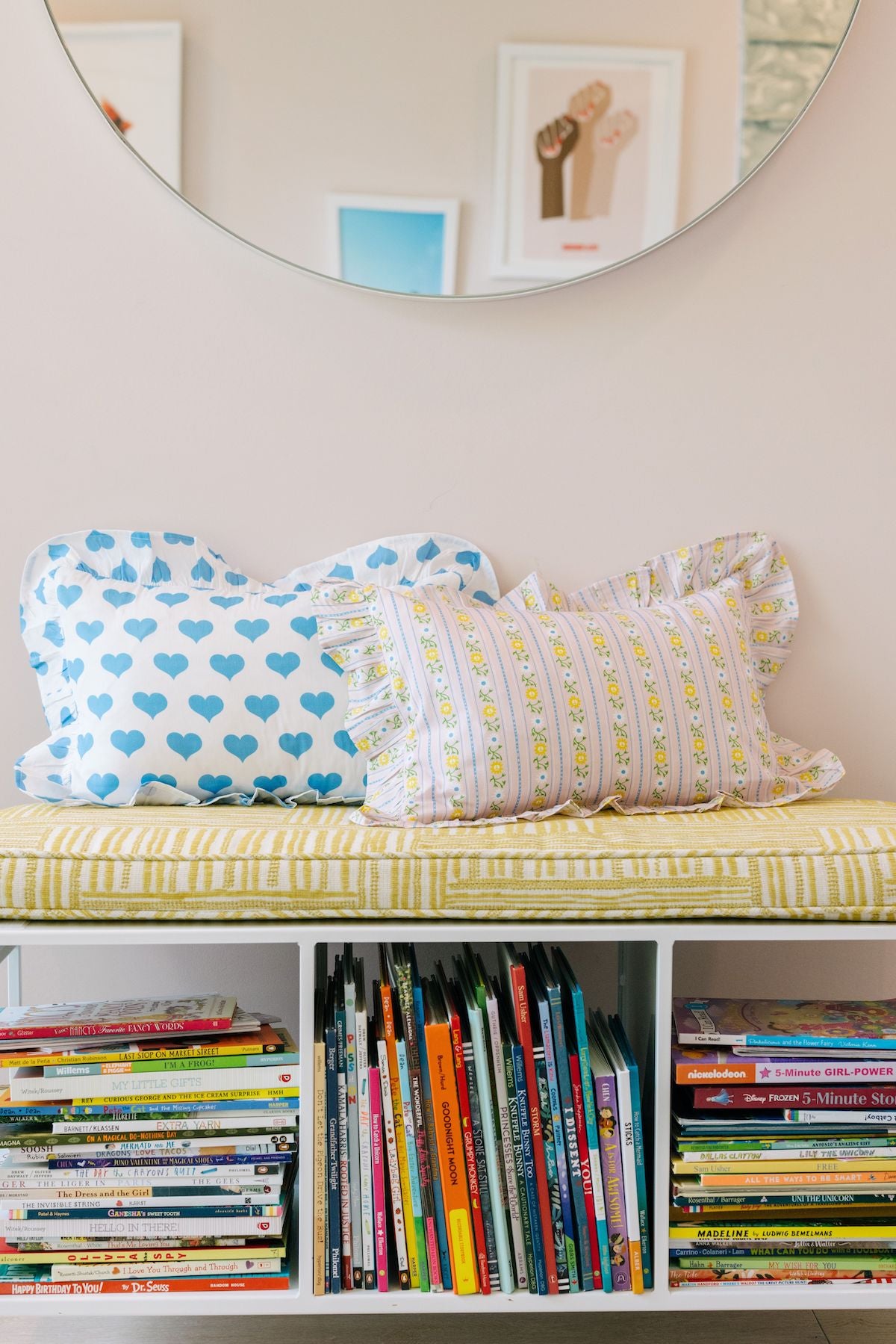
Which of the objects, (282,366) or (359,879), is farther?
(282,366)

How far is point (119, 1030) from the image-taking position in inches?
40.6

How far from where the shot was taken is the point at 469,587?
1.47 meters

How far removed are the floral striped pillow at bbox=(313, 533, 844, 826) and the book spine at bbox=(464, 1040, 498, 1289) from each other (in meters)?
0.25

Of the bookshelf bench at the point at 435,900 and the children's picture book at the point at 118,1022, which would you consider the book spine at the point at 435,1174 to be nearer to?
the bookshelf bench at the point at 435,900

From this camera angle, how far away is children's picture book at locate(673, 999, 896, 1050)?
1.04 meters

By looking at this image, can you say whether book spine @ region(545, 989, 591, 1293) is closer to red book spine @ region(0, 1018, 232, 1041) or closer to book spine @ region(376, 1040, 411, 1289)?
book spine @ region(376, 1040, 411, 1289)

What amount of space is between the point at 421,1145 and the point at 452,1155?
0.10ft

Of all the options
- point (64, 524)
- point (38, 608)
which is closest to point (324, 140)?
point (64, 524)

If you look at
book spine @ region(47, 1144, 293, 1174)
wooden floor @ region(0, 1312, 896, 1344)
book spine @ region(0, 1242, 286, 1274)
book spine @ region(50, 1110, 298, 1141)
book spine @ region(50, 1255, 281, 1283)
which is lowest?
wooden floor @ region(0, 1312, 896, 1344)

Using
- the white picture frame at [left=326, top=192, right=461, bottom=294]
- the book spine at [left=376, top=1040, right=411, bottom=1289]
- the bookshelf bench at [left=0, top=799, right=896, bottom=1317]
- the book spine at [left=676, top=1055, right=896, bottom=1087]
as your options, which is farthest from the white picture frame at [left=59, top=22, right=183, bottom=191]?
the book spine at [left=676, top=1055, right=896, bottom=1087]

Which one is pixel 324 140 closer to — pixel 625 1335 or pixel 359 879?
pixel 359 879

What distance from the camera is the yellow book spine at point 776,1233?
3.37 ft

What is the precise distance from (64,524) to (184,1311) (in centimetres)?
97

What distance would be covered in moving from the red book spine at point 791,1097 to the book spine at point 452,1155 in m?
0.23
